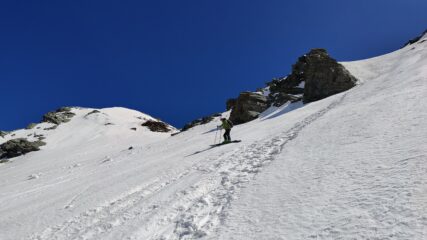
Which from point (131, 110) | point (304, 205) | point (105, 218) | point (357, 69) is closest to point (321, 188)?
point (304, 205)

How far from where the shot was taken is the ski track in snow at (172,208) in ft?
28.2

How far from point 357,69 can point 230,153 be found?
41222mm

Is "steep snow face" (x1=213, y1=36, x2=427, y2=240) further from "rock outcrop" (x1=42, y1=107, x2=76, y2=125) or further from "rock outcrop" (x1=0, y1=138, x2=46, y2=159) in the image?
"rock outcrop" (x1=42, y1=107, x2=76, y2=125)

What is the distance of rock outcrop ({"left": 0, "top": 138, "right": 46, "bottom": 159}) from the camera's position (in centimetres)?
5659

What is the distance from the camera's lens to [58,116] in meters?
76.1

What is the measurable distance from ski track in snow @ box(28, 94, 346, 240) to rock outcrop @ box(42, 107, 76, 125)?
214 ft

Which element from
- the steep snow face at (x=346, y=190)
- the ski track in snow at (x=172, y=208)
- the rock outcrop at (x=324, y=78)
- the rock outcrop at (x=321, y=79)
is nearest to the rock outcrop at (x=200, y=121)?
the rock outcrop at (x=321, y=79)

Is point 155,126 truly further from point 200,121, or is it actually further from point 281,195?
point 281,195

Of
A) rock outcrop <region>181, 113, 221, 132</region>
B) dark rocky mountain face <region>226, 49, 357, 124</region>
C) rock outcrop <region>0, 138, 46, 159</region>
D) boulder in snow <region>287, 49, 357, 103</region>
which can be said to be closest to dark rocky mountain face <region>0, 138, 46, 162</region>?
rock outcrop <region>0, 138, 46, 159</region>

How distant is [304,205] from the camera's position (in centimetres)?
800

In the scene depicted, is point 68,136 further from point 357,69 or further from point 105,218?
point 105,218

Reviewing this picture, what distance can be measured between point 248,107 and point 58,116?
4651 centimetres

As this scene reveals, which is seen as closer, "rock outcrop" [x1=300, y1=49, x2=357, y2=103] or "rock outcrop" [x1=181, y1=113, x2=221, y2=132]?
"rock outcrop" [x1=300, y1=49, x2=357, y2=103]

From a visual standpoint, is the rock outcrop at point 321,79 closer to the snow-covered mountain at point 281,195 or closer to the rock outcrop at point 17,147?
the snow-covered mountain at point 281,195
